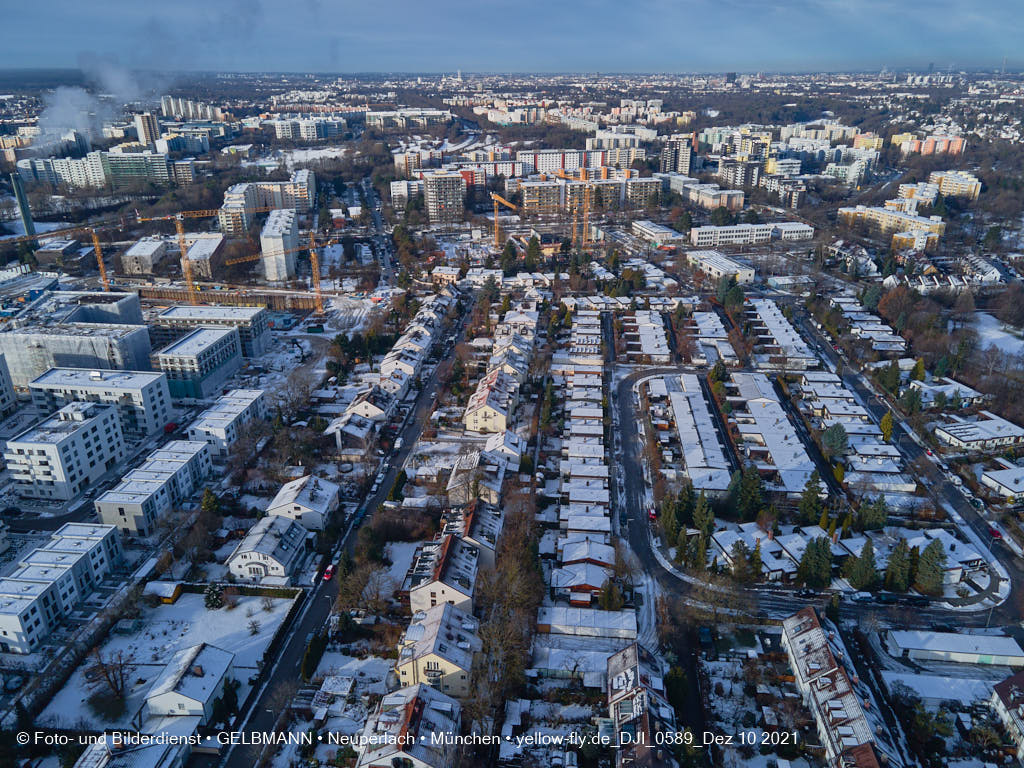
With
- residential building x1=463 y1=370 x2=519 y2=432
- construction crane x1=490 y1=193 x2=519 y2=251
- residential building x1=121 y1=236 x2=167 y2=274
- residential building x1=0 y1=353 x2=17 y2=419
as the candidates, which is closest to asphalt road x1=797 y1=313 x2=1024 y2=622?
residential building x1=463 y1=370 x2=519 y2=432

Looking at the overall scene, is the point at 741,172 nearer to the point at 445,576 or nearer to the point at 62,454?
the point at 445,576

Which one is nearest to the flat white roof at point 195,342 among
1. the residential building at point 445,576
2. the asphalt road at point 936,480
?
the residential building at point 445,576

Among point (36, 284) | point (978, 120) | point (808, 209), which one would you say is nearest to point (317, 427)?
point (36, 284)

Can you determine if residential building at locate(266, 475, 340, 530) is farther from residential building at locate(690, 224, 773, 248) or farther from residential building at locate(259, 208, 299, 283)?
residential building at locate(690, 224, 773, 248)

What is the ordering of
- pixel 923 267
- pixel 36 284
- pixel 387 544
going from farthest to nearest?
pixel 923 267, pixel 36 284, pixel 387 544

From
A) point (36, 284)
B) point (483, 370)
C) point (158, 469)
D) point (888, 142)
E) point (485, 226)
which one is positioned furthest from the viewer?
point (888, 142)

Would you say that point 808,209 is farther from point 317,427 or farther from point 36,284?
point 36,284
